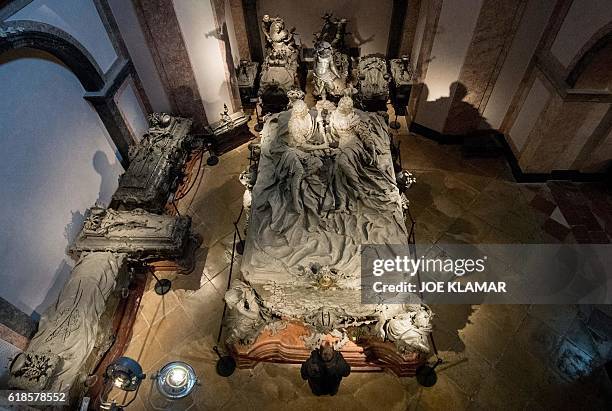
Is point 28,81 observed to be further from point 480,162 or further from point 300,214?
point 480,162

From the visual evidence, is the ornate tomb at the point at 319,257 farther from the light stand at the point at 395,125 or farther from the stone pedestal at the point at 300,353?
the light stand at the point at 395,125

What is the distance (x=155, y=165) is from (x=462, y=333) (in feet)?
18.8

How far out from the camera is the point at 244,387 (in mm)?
5379

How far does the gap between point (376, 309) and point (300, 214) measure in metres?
1.68

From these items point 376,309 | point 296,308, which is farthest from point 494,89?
point 296,308

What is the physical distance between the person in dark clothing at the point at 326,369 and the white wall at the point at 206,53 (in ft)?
17.9

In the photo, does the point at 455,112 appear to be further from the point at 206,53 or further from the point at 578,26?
the point at 206,53

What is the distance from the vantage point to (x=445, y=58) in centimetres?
752

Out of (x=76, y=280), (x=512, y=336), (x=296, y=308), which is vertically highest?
(x=512, y=336)

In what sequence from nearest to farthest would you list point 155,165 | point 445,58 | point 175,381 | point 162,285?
point 175,381
point 162,285
point 155,165
point 445,58

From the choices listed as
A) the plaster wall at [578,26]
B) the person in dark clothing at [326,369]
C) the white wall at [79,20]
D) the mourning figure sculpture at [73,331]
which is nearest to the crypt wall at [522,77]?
the plaster wall at [578,26]

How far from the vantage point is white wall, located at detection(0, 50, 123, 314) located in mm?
4883

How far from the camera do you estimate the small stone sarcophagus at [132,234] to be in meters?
6.03

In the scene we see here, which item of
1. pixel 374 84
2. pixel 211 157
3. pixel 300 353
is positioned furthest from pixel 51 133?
pixel 374 84
